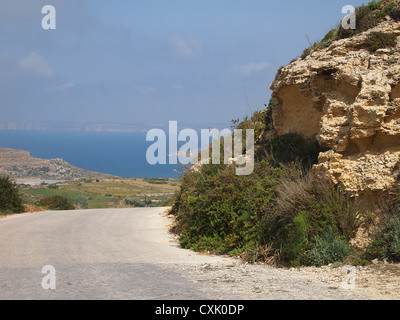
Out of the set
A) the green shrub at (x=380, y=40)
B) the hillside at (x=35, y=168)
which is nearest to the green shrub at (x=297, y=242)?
the green shrub at (x=380, y=40)

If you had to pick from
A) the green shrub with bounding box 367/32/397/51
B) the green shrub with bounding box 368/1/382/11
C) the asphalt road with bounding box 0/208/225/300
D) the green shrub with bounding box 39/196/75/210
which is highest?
the green shrub with bounding box 368/1/382/11

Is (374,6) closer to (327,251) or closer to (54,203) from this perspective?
(327,251)

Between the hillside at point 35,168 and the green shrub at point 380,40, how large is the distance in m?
68.1

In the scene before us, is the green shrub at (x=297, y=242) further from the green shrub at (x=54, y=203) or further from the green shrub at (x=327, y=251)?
the green shrub at (x=54, y=203)

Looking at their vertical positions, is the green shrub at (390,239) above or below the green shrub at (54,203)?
above

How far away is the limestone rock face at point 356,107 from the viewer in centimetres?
941

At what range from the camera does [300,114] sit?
1377 cm

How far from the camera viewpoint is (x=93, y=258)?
32.7 ft

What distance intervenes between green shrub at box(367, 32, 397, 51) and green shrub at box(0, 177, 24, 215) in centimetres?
1525

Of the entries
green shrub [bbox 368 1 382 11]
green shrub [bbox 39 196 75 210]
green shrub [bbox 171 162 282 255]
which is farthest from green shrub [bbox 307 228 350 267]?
green shrub [bbox 39 196 75 210]

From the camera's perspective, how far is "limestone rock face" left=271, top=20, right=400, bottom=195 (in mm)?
9414

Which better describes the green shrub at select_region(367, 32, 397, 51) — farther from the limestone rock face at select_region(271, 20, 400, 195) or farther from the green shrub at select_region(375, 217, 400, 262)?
the green shrub at select_region(375, 217, 400, 262)

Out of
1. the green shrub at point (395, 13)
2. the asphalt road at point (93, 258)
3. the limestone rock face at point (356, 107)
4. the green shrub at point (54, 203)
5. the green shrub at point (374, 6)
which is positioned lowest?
the green shrub at point (54, 203)

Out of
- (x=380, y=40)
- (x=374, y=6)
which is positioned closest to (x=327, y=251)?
(x=380, y=40)
